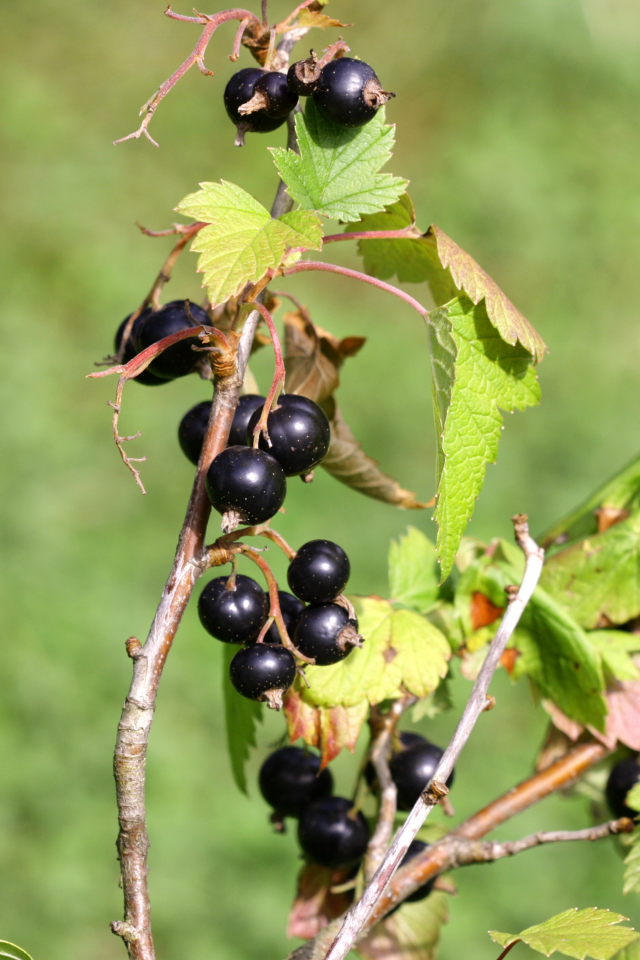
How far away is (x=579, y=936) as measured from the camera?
87 cm

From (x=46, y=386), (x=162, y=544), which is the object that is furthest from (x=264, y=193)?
(x=162, y=544)

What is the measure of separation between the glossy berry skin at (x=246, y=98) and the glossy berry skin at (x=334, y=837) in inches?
39.1

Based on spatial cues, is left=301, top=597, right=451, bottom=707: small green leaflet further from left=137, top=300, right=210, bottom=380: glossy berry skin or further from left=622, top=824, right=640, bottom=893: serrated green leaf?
left=137, top=300, right=210, bottom=380: glossy berry skin

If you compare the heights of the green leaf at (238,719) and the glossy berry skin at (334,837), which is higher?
the green leaf at (238,719)

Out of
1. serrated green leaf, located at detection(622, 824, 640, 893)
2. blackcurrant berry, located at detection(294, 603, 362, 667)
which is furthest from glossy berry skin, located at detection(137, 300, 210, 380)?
serrated green leaf, located at detection(622, 824, 640, 893)

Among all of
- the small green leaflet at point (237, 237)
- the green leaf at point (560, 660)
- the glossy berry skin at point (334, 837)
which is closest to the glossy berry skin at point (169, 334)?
the small green leaflet at point (237, 237)

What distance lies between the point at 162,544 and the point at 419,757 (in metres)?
2.69

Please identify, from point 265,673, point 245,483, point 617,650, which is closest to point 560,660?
point 617,650

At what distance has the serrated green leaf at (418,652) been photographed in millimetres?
1221

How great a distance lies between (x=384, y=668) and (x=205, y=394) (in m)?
3.37

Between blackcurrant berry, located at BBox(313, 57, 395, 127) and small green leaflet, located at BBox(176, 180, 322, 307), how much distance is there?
137mm

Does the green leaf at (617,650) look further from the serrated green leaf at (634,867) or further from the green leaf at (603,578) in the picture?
the serrated green leaf at (634,867)

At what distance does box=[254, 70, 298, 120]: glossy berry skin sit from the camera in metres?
0.99

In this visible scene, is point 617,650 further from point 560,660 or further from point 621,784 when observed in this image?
point 621,784
